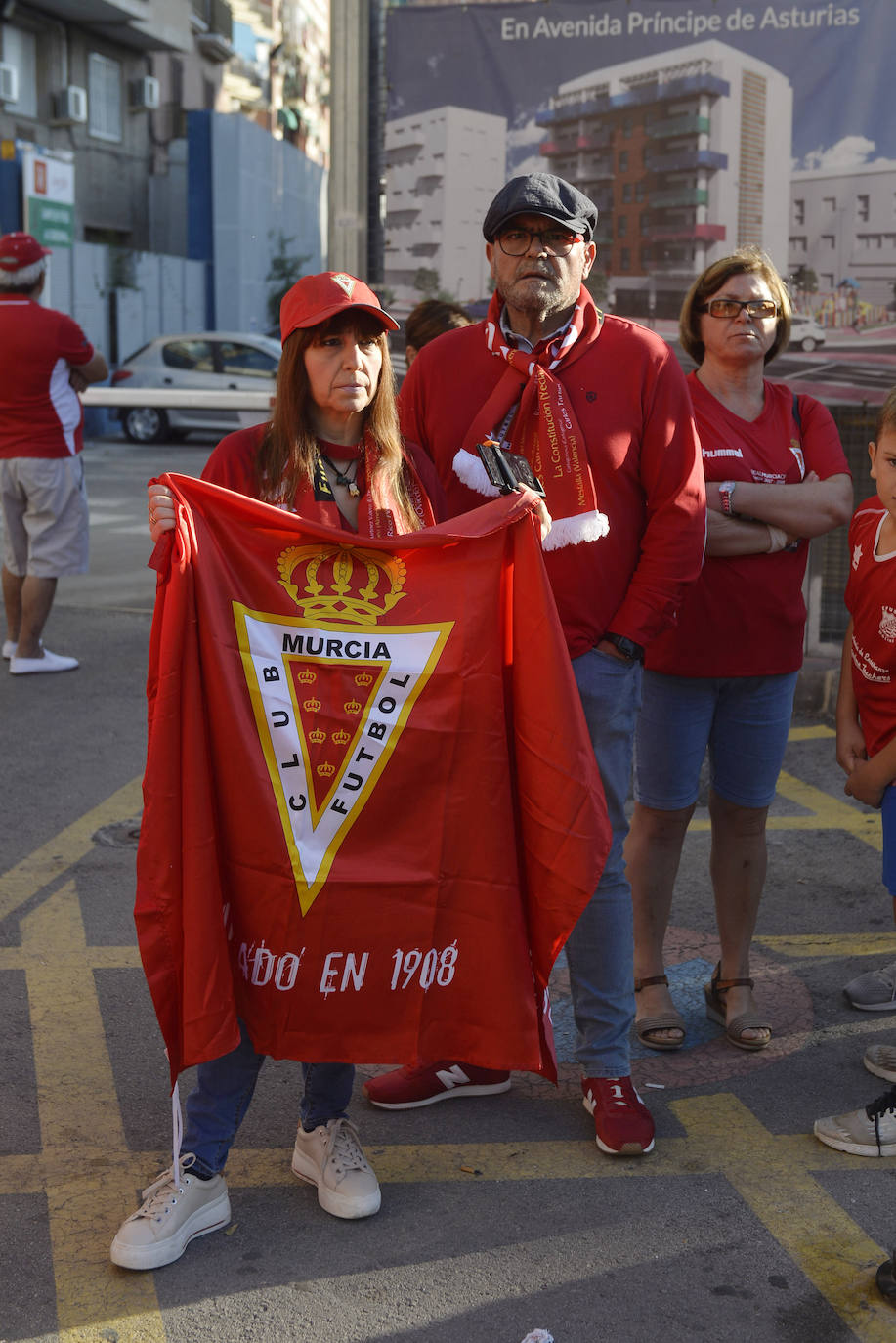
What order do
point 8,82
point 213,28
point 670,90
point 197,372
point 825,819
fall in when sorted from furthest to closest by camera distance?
point 213,28, point 8,82, point 197,372, point 670,90, point 825,819

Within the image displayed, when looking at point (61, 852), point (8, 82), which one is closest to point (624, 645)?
point (61, 852)

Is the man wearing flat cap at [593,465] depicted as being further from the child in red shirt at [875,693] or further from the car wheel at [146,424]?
the car wheel at [146,424]

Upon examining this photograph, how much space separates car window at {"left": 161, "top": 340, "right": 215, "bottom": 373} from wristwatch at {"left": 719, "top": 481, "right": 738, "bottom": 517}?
18093 mm

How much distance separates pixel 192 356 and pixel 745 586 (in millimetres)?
18268

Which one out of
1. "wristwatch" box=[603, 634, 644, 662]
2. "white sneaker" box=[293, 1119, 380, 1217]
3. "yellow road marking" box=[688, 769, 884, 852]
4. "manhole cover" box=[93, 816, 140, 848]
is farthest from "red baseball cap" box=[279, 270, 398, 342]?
"yellow road marking" box=[688, 769, 884, 852]

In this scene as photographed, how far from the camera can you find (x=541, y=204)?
3076 millimetres

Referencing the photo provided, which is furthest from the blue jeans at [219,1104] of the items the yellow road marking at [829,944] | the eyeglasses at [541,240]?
the yellow road marking at [829,944]

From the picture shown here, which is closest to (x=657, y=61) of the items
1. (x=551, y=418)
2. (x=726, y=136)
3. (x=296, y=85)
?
(x=726, y=136)

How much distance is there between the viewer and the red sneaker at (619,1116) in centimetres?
323

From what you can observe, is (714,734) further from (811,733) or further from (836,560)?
(836,560)

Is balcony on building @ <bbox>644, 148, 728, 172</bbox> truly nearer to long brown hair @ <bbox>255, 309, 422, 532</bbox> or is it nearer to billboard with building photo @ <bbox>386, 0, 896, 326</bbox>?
billboard with building photo @ <bbox>386, 0, 896, 326</bbox>

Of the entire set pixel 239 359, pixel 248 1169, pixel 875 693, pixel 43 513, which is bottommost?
pixel 248 1169

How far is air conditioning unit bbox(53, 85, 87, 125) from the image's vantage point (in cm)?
2580

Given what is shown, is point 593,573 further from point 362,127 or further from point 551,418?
point 362,127
